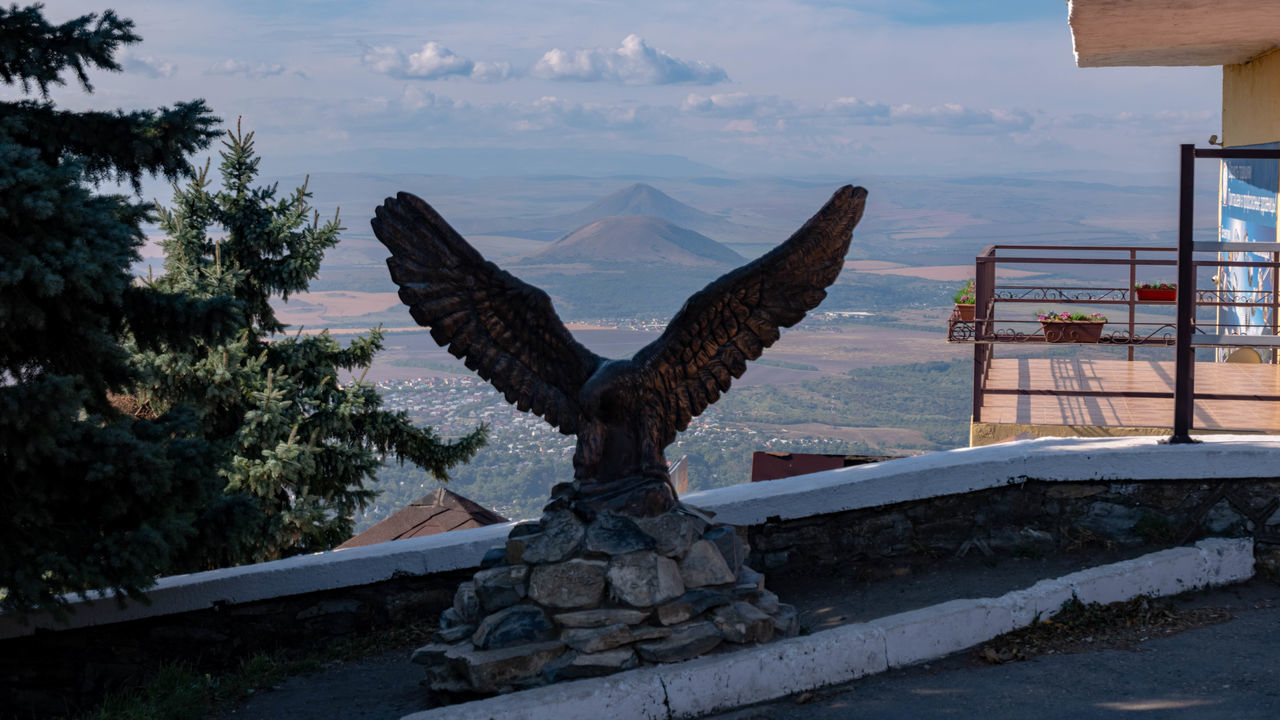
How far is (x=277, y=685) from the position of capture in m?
4.97

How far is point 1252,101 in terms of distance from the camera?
1075 cm

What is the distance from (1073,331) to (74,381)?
25.9 feet

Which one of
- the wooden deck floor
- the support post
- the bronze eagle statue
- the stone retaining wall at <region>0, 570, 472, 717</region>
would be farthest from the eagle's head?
the wooden deck floor

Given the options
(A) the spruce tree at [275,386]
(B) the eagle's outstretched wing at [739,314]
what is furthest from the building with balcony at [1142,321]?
(A) the spruce tree at [275,386]

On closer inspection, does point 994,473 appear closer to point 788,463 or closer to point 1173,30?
point 1173,30

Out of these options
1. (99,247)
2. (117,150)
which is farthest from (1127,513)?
(117,150)

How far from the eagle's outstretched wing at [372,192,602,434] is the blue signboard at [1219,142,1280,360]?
7.99 m

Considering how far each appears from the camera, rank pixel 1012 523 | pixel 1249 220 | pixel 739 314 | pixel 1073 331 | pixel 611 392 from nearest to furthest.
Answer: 1. pixel 611 392
2. pixel 739 314
3. pixel 1012 523
4. pixel 1073 331
5. pixel 1249 220

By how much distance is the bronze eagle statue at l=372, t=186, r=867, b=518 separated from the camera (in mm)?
4539

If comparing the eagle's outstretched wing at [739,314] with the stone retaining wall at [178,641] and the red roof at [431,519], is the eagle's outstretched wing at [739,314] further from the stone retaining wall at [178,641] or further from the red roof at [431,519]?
the red roof at [431,519]

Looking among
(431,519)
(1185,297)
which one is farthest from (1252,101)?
(431,519)

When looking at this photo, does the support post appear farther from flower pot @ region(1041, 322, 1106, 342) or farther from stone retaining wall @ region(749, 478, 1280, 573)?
flower pot @ region(1041, 322, 1106, 342)

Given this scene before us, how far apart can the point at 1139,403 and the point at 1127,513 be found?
4.62 meters

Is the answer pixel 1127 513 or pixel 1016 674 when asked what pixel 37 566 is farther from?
pixel 1127 513
